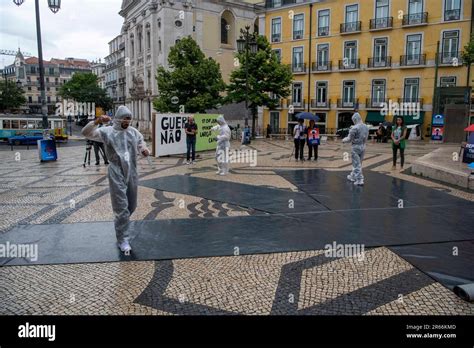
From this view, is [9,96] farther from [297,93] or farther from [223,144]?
[223,144]

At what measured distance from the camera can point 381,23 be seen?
32.9 metres

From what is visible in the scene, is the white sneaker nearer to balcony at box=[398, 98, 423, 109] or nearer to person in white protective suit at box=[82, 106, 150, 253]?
person in white protective suit at box=[82, 106, 150, 253]

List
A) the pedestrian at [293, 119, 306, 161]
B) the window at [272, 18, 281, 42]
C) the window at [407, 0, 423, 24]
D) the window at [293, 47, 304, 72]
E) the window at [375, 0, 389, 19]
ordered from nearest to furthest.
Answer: the pedestrian at [293, 119, 306, 161]
the window at [407, 0, 423, 24]
the window at [375, 0, 389, 19]
the window at [293, 47, 304, 72]
the window at [272, 18, 281, 42]

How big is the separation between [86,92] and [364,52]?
49315mm

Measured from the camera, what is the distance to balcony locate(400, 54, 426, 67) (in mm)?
31312

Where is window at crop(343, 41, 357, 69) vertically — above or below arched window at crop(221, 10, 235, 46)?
below

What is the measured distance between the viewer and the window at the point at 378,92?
110 feet

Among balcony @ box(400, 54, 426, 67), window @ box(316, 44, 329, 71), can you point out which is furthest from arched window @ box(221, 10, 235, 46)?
balcony @ box(400, 54, 426, 67)

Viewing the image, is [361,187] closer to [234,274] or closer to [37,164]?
[234,274]

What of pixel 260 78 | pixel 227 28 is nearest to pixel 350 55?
pixel 260 78

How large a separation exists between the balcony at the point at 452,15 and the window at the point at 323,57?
982 cm

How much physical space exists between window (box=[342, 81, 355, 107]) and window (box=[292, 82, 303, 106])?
4.34m

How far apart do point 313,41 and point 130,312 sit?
36.8 m

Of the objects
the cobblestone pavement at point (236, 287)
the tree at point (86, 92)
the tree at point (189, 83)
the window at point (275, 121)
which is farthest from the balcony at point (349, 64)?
the tree at point (86, 92)
